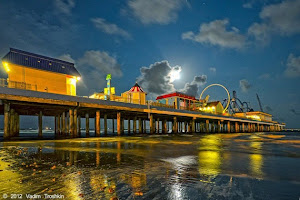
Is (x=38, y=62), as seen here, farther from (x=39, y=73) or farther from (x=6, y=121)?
(x=6, y=121)

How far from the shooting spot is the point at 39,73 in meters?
26.0

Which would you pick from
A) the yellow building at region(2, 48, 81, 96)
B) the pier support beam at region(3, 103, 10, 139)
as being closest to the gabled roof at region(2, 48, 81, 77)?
the yellow building at region(2, 48, 81, 96)

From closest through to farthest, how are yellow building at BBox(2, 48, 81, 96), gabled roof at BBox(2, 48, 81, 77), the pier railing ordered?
the pier railing
yellow building at BBox(2, 48, 81, 96)
gabled roof at BBox(2, 48, 81, 77)

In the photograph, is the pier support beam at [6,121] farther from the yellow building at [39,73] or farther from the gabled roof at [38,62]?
the gabled roof at [38,62]

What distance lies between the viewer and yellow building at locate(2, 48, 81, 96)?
78.0ft

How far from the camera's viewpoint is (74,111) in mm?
24016

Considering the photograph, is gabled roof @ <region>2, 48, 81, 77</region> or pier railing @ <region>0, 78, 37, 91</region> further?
gabled roof @ <region>2, 48, 81, 77</region>

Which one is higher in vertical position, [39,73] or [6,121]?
[39,73]

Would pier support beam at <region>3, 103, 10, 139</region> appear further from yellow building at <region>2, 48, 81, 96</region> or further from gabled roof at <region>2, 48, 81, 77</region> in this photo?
gabled roof at <region>2, 48, 81, 77</region>

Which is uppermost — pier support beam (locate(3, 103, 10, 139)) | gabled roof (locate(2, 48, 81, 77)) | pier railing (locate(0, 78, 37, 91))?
gabled roof (locate(2, 48, 81, 77))

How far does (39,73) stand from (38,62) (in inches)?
72.0

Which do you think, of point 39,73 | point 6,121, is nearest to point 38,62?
point 39,73

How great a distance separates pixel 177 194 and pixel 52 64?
30.0 m

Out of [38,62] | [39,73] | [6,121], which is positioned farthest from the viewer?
[38,62]
